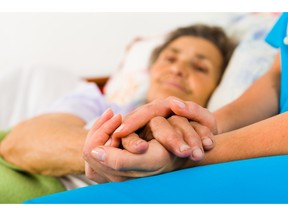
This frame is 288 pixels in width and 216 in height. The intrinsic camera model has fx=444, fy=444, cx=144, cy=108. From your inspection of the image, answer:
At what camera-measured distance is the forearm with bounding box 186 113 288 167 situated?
72 centimetres

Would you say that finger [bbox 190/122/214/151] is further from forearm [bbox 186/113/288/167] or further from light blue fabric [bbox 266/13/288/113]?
light blue fabric [bbox 266/13/288/113]

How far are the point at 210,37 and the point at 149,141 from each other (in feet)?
3.16

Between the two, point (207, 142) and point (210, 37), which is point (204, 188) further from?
point (210, 37)

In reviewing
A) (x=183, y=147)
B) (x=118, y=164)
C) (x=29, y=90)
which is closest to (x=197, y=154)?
(x=183, y=147)

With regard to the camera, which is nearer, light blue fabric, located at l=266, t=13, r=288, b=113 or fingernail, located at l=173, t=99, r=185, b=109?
fingernail, located at l=173, t=99, r=185, b=109

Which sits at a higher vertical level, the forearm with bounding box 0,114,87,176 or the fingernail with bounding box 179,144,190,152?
the fingernail with bounding box 179,144,190,152

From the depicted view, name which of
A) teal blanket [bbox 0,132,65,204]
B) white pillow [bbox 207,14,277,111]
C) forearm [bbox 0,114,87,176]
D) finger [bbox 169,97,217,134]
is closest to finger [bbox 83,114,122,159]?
finger [bbox 169,97,217,134]

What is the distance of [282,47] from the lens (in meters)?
1.01

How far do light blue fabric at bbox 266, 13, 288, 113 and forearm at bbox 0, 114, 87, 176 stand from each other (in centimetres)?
46

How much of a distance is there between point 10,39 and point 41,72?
0.56 metres

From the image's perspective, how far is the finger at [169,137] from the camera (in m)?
0.70

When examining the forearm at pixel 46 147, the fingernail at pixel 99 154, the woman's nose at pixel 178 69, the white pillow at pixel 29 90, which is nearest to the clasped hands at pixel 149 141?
the fingernail at pixel 99 154

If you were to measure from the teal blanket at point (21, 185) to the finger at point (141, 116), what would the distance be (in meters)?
0.41

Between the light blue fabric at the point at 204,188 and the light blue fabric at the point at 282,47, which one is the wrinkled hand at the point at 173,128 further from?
the light blue fabric at the point at 282,47
